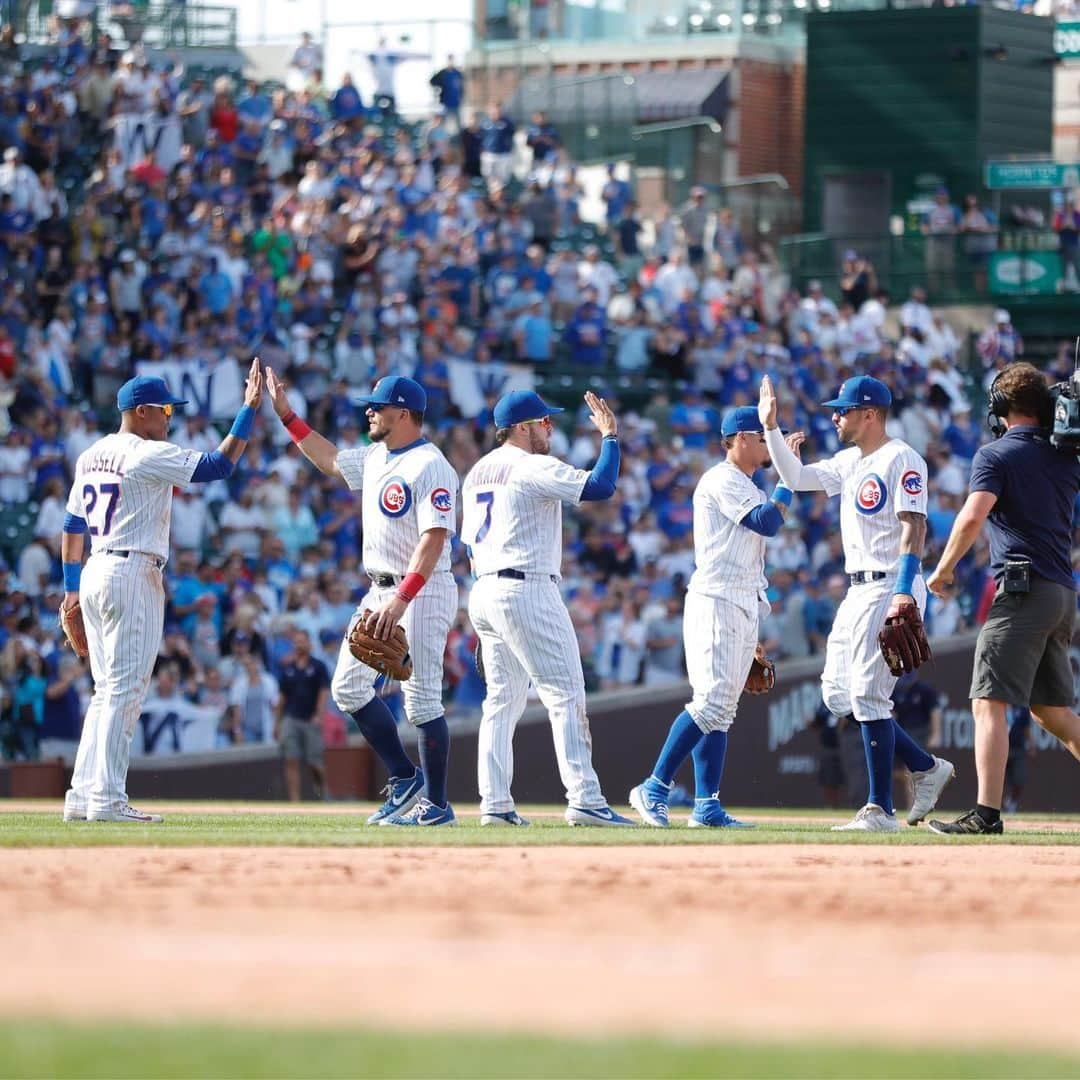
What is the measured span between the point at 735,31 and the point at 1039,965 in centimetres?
2993

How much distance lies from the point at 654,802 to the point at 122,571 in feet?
9.11

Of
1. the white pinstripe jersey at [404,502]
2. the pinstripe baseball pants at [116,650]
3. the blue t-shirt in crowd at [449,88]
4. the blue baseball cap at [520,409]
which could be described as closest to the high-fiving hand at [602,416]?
the blue baseball cap at [520,409]

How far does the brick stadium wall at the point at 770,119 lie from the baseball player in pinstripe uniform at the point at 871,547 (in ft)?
79.7

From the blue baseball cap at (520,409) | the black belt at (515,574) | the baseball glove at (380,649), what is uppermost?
the blue baseball cap at (520,409)

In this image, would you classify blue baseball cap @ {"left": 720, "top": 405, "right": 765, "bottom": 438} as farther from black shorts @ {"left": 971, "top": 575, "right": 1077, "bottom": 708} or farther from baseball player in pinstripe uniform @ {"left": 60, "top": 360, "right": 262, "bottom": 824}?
baseball player in pinstripe uniform @ {"left": 60, "top": 360, "right": 262, "bottom": 824}

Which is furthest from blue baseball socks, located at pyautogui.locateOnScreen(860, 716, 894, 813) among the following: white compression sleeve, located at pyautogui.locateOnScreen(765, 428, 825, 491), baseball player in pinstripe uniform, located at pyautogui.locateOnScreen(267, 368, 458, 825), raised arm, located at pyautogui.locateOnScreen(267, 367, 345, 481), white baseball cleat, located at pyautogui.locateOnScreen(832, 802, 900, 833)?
raised arm, located at pyautogui.locateOnScreen(267, 367, 345, 481)

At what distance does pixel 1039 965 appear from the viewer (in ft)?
19.4

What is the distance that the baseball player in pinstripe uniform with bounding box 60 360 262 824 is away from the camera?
10.5 meters

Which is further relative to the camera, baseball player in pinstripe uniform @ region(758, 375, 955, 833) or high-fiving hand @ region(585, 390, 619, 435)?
baseball player in pinstripe uniform @ region(758, 375, 955, 833)

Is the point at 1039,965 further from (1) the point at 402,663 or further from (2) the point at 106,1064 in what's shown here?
(1) the point at 402,663

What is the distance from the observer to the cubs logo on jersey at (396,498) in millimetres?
10328

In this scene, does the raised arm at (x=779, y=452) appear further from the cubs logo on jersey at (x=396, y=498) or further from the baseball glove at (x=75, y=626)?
the baseball glove at (x=75, y=626)

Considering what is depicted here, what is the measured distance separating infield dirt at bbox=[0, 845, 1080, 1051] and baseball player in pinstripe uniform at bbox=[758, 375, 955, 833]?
5.18ft

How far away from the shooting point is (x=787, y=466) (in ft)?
34.7
